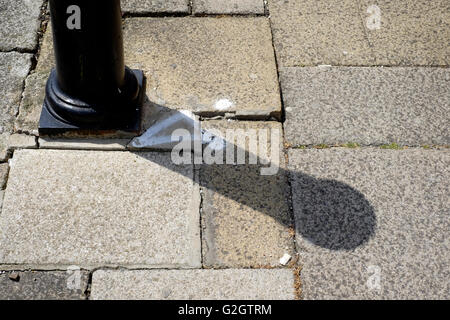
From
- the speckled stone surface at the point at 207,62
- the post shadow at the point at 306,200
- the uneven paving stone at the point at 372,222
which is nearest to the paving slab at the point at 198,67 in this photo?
the speckled stone surface at the point at 207,62

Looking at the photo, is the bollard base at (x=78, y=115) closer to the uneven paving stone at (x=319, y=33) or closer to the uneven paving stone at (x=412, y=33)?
the uneven paving stone at (x=319, y=33)

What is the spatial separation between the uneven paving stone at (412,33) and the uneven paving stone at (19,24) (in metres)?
2.10

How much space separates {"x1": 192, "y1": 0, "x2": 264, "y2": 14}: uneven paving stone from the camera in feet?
11.0

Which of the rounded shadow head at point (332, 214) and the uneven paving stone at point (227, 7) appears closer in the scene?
the rounded shadow head at point (332, 214)

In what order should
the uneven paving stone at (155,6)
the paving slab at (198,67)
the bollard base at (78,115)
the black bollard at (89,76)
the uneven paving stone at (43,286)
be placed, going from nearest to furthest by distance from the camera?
the uneven paving stone at (43,286)
the black bollard at (89,76)
the bollard base at (78,115)
the paving slab at (198,67)
the uneven paving stone at (155,6)

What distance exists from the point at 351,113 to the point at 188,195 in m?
1.04

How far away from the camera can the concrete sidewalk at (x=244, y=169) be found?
2.21m

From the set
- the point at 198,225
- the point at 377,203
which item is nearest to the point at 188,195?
the point at 198,225

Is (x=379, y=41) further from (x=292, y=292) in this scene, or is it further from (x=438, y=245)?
(x=292, y=292)

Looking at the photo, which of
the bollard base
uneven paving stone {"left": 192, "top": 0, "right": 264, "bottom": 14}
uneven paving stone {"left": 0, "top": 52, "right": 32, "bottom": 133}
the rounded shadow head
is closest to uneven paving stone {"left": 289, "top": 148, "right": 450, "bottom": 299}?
the rounded shadow head

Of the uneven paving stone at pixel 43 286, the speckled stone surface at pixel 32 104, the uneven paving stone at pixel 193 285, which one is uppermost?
the speckled stone surface at pixel 32 104

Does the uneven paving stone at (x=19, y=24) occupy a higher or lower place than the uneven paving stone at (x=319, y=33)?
higher

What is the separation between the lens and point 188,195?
8.02 feet
